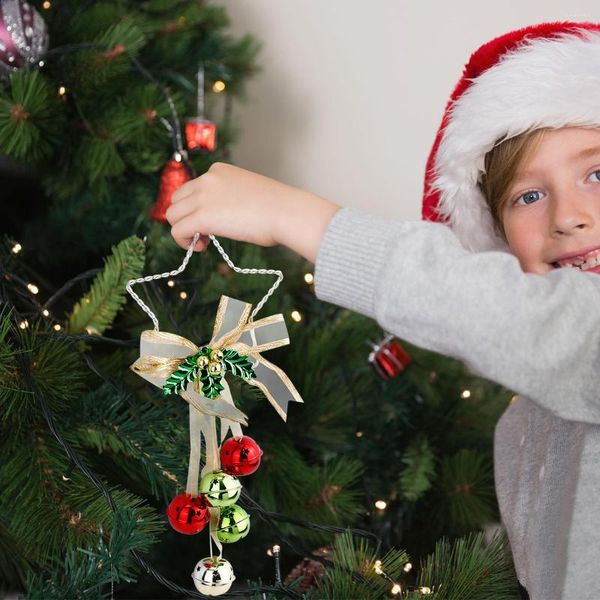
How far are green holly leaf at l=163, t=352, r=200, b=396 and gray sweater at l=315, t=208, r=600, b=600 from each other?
113 millimetres

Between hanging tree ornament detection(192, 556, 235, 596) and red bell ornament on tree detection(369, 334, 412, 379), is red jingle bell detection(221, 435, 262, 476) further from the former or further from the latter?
red bell ornament on tree detection(369, 334, 412, 379)

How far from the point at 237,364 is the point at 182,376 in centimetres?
4

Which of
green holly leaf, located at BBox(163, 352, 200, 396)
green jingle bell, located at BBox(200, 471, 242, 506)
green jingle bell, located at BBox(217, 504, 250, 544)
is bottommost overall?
green jingle bell, located at BBox(217, 504, 250, 544)

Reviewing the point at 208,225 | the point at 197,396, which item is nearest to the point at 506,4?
the point at 208,225

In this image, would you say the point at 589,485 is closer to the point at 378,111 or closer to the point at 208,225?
the point at 208,225

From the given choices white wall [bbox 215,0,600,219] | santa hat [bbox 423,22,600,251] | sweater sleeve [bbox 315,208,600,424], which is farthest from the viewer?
white wall [bbox 215,0,600,219]

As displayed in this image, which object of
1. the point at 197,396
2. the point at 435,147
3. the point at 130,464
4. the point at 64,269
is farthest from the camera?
the point at 64,269

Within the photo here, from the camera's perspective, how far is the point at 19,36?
0.81 meters

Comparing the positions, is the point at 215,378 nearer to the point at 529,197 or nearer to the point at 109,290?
the point at 109,290

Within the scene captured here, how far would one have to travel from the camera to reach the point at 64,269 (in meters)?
1.00

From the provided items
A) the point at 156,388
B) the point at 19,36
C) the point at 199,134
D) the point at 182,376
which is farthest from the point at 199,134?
the point at 182,376

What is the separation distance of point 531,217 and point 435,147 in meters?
0.15

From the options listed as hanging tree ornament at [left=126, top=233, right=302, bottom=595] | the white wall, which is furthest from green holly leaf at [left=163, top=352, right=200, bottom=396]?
the white wall

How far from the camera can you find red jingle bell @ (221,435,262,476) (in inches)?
24.1
